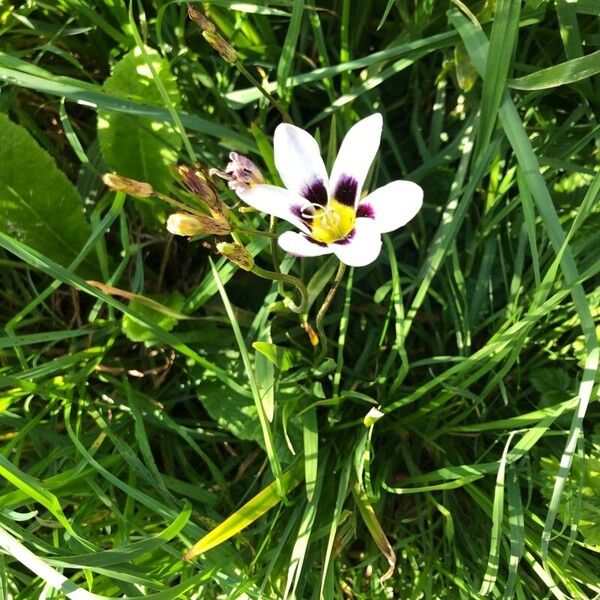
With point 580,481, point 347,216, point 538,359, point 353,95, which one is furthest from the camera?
point 538,359

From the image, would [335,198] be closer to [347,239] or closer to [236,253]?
[347,239]

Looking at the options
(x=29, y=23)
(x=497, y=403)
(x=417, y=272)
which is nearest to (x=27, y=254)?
(x=29, y=23)

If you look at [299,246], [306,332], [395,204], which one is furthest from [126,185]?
[306,332]

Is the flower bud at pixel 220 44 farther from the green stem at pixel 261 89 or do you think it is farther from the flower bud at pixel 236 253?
the flower bud at pixel 236 253

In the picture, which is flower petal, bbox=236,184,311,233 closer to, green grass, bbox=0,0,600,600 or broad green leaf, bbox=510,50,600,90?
green grass, bbox=0,0,600,600

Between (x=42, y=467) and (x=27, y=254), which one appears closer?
(x=27, y=254)

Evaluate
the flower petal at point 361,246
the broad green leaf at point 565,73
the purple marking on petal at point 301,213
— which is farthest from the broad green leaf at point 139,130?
the broad green leaf at point 565,73

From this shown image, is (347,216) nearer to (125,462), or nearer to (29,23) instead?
(125,462)
